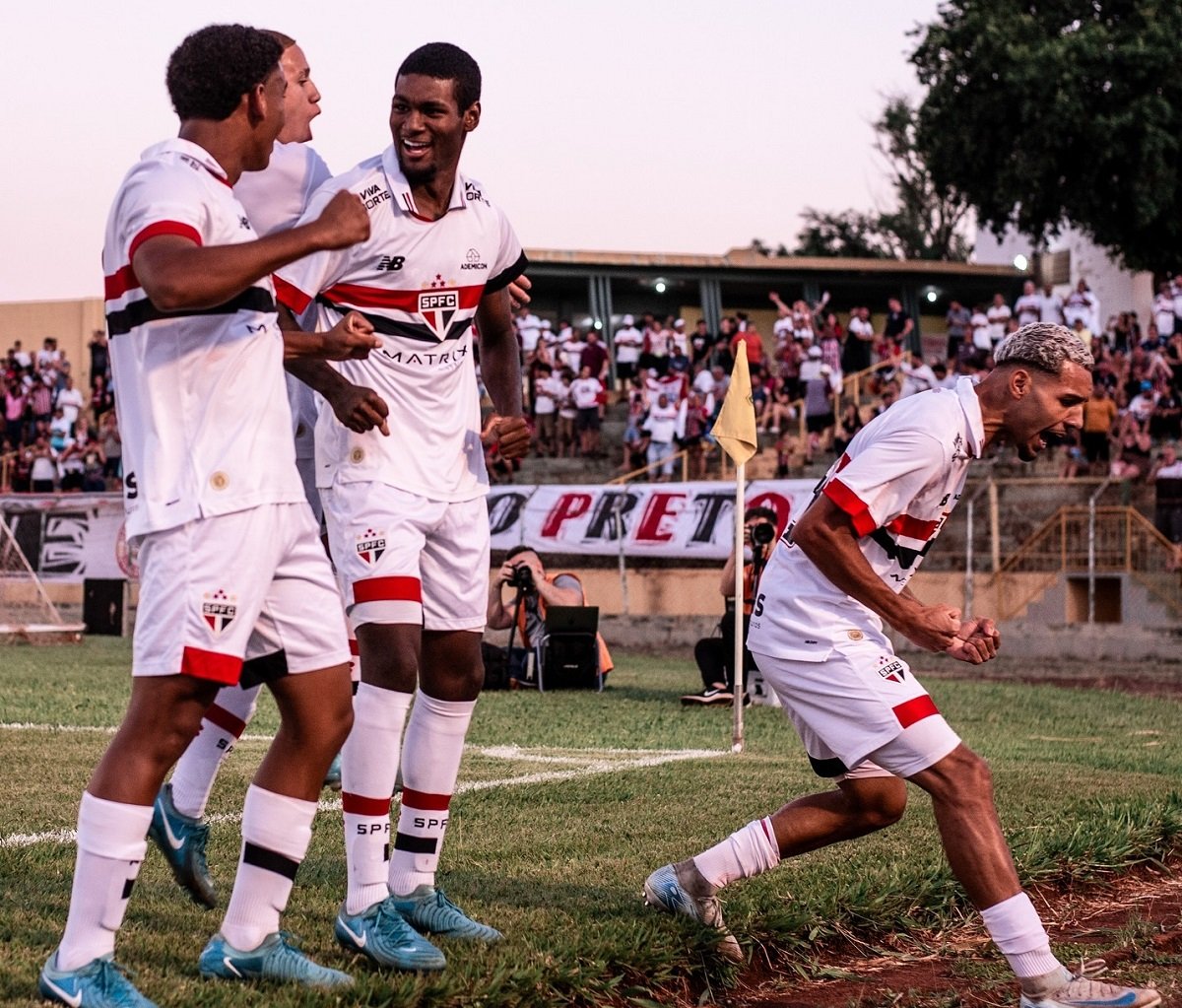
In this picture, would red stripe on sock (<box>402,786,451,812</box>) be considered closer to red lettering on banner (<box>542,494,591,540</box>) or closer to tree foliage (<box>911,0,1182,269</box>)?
red lettering on banner (<box>542,494,591,540</box>)

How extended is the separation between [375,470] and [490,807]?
3.22 metres

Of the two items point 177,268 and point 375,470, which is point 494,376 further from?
point 177,268

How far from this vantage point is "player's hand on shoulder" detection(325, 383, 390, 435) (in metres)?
4.93

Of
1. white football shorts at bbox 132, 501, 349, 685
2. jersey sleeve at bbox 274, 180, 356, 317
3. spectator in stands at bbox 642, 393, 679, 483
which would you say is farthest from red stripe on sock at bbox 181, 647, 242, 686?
spectator in stands at bbox 642, 393, 679, 483

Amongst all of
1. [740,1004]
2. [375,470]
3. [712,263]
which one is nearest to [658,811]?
[740,1004]

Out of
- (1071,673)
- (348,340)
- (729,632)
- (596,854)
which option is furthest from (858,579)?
(1071,673)


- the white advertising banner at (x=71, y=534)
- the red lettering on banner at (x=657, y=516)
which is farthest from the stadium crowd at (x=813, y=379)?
the white advertising banner at (x=71, y=534)

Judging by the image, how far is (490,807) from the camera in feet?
26.2

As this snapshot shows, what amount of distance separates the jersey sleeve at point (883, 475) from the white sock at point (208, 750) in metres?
1.92

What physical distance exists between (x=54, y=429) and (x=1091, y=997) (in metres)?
32.8

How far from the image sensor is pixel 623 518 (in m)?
25.9

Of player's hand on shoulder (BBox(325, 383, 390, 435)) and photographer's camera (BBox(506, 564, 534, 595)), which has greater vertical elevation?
player's hand on shoulder (BBox(325, 383, 390, 435))

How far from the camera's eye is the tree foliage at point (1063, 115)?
3634 cm

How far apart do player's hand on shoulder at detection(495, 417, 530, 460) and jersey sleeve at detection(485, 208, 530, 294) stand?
437 millimetres
